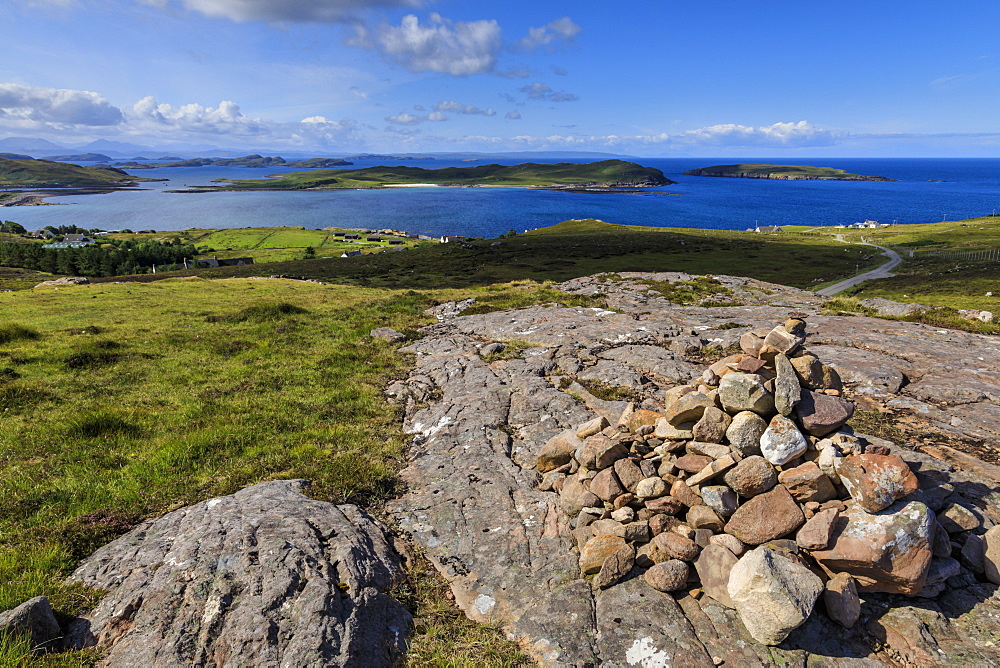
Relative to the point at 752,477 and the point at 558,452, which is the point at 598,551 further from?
the point at 558,452

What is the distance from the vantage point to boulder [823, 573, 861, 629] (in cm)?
684

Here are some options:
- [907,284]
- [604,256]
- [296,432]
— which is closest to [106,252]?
[604,256]

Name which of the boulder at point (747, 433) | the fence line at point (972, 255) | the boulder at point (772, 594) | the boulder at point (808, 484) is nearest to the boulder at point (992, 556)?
the boulder at point (808, 484)

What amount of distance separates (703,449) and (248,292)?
5604cm

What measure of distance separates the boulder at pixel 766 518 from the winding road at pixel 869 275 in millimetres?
57193

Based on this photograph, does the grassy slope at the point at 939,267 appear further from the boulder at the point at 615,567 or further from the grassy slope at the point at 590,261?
the boulder at the point at 615,567

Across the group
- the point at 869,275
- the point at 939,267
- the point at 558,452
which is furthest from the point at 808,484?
the point at 939,267

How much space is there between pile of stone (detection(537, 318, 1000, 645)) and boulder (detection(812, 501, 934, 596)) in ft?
0.06

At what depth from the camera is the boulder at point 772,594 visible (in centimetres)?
651

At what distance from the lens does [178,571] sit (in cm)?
766

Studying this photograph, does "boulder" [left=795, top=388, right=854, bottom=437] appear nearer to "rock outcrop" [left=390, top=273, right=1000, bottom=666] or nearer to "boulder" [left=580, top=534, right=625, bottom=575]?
"rock outcrop" [left=390, top=273, right=1000, bottom=666]

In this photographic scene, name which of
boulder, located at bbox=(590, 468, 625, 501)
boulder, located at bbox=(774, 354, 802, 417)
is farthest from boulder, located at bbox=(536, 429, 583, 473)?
boulder, located at bbox=(774, 354, 802, 417)

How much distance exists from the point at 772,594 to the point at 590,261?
10656 centimetres

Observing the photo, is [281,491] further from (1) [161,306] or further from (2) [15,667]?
(1) [161,306]
